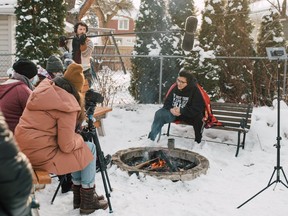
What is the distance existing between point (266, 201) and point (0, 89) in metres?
3.50

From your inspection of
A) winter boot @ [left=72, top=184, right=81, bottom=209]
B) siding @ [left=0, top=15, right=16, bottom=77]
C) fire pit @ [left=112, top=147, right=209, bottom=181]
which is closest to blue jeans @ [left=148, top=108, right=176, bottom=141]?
fire pit @ [left=112, top=147, right=209, bottom=181]

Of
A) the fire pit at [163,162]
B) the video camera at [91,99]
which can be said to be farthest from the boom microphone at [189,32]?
the video camera at [91,99]

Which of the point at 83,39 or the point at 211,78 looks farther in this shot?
the point at 211,78

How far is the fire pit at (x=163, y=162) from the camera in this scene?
16.9ft

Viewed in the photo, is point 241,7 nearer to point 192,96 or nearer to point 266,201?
point 192,96

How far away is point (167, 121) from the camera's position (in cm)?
684

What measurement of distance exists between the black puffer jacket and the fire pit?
3447 mm

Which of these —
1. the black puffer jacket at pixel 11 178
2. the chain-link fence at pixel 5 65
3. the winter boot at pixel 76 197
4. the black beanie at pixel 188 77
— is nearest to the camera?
the black puffer jacket at pixel 11 178

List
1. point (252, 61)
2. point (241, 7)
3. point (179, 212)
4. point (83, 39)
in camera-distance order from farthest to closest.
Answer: point (241, 7) < point (252, 61) < point (83, 39) < point (179, 212)

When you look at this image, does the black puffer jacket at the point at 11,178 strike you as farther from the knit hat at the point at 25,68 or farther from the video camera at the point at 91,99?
the knit hat at the point at 25,68

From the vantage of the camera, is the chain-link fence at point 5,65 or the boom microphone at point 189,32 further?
the chain-link fence at point 5,65

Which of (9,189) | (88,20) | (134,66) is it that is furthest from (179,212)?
(88,20)

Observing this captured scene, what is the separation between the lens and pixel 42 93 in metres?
3.40

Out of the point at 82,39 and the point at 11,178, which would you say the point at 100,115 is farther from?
the point at 11,178
